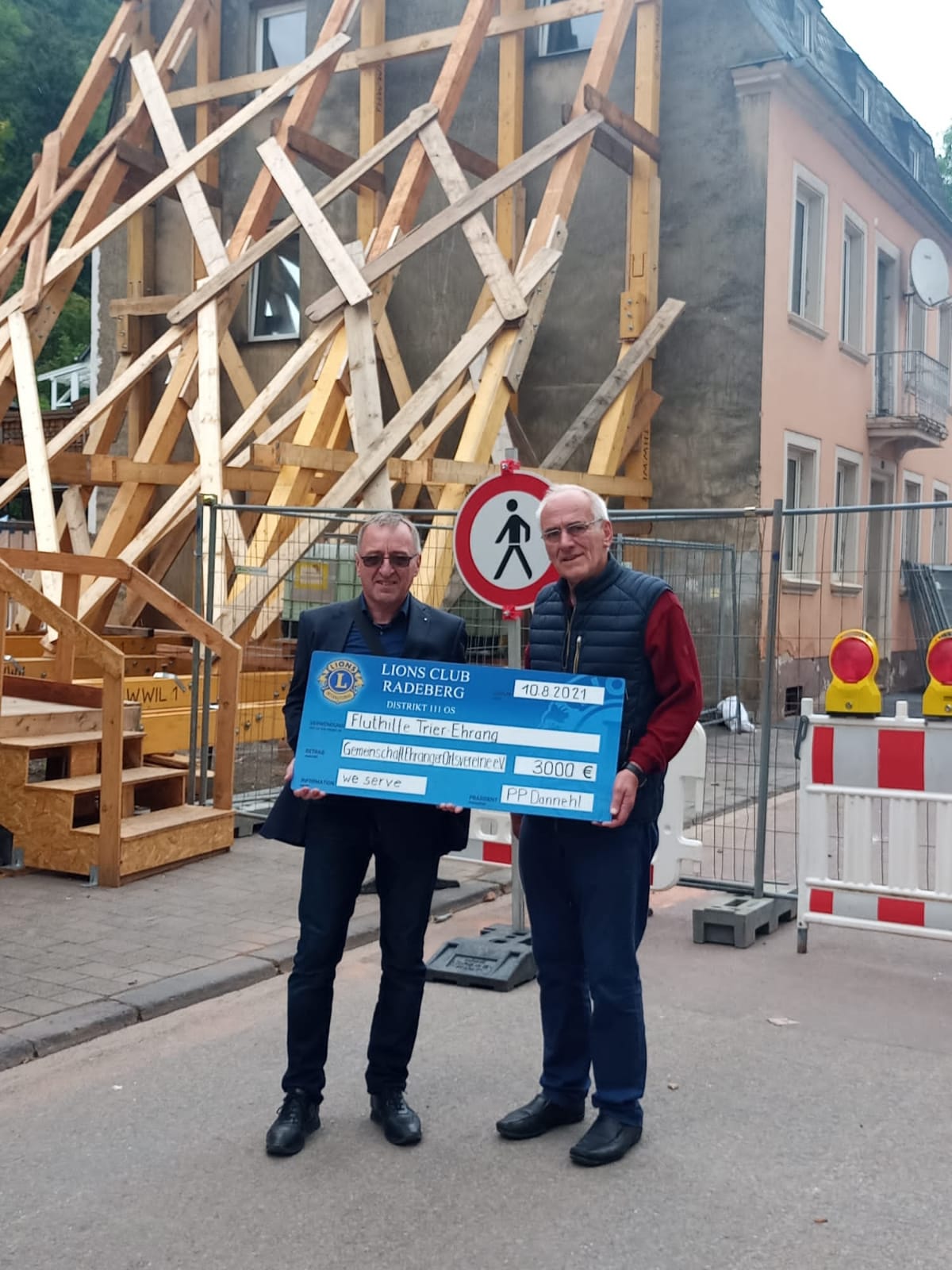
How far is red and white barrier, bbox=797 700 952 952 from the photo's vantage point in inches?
234

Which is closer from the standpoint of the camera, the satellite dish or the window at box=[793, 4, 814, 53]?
the window at box=[793, 4, 814, 53]

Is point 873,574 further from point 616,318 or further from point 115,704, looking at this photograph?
point 616,318

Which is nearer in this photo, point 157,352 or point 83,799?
point 83,799

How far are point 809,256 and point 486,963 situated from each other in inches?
574

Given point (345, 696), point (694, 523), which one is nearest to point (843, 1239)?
point (345, 696)

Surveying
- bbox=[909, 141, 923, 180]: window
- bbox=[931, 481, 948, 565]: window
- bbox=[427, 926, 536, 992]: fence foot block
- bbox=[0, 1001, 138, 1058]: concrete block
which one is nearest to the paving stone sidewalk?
bbox=[0, 1001, 138, 1058]: concrete block

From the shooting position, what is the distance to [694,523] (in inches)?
565

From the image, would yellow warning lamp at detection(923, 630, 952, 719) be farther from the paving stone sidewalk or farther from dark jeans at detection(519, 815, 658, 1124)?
the paving stone sidewalk

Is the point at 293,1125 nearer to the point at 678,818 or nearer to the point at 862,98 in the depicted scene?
the point at 678,818

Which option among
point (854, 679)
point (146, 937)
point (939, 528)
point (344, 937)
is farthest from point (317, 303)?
point (939, 528)

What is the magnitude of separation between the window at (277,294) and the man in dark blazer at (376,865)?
15558mm

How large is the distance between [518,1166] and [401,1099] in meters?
0.46

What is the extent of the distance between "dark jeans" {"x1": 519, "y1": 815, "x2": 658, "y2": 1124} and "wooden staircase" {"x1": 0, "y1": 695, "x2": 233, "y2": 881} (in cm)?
374

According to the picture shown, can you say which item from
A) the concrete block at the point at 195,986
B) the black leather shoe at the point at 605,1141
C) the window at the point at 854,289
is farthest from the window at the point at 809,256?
the black leather shoe at the point at 605,1141
